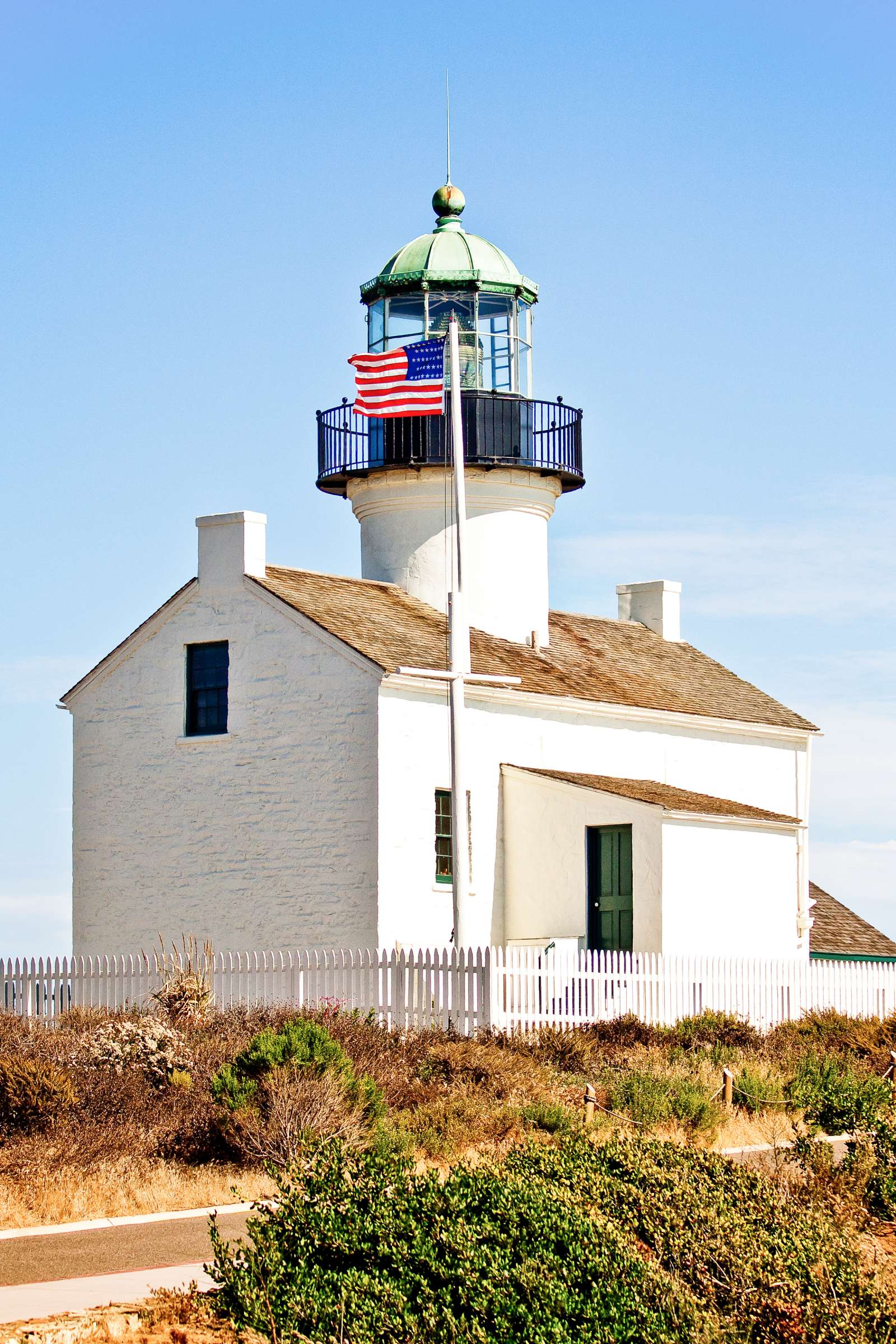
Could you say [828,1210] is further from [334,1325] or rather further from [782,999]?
[782,999]

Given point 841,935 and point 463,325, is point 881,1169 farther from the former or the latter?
point 841,935

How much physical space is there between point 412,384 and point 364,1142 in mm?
12334

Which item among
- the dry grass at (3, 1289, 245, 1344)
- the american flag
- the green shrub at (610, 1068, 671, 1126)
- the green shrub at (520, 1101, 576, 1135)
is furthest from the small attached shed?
the dry grass at (3, 1289, 245, 1344)

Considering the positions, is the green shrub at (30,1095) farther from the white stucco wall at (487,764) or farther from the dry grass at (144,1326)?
the white stucco wall at (487,764)

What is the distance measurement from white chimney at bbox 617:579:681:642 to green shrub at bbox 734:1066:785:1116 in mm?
15747

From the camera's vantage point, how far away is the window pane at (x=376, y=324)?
26719 millimetres

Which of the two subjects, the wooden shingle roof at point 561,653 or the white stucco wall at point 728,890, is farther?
the wooden shingle roof at point 561,653

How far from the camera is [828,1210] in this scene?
952cm

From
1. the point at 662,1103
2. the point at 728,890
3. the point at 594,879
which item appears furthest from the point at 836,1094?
the point at 728,890

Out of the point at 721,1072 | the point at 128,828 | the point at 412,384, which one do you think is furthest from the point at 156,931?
the point at 721,1072

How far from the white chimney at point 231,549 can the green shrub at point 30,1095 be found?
458 inches

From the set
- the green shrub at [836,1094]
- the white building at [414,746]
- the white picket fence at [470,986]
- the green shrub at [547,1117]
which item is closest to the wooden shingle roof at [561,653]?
the white building at [414,746]

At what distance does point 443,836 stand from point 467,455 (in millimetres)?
6019

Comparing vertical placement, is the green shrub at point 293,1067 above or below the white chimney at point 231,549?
below
